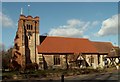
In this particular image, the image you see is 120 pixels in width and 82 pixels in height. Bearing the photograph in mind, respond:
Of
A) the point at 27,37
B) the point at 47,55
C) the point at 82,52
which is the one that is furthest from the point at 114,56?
the point at 27,37

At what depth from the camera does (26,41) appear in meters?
50.3

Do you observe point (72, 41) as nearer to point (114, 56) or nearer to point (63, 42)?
point (63, 42)

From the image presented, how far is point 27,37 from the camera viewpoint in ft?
165

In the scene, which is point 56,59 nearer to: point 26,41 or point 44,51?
point 44,51

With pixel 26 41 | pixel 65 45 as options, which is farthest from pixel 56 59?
pixel 26 41

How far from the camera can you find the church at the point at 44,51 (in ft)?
162

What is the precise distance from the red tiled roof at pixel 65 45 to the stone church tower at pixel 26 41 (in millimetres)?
1697

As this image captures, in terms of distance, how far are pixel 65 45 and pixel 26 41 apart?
29.2 ft

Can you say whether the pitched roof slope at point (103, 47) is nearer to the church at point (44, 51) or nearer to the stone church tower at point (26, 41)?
the church at point (44, 51)

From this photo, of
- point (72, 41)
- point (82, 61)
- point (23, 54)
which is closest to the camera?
point (23, 54)

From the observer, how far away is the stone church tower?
162ft

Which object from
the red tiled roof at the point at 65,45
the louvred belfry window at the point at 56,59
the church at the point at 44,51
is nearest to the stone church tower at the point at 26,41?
the church at the point at 44,51

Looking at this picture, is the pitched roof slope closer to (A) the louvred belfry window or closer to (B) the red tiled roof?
(B) the red tiled roof

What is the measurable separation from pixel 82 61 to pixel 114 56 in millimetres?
7954
